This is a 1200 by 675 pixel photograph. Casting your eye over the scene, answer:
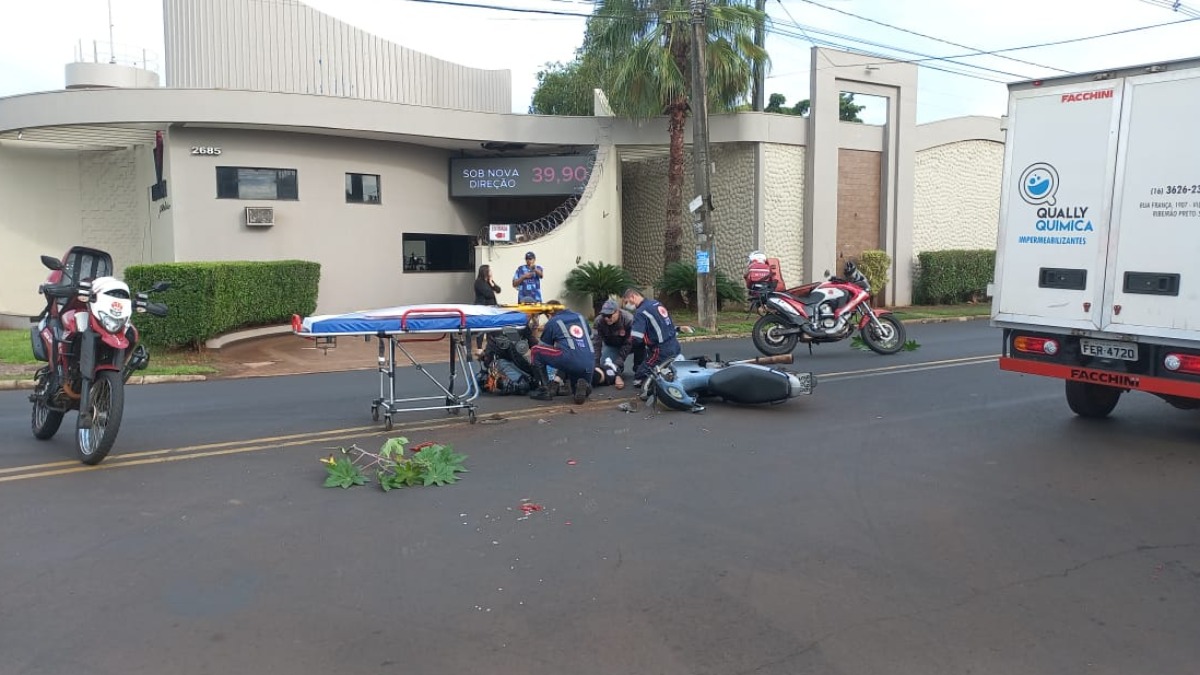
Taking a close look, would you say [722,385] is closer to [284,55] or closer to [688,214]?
[688,214]

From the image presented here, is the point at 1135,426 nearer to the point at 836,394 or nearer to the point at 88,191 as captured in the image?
the point at 836,394

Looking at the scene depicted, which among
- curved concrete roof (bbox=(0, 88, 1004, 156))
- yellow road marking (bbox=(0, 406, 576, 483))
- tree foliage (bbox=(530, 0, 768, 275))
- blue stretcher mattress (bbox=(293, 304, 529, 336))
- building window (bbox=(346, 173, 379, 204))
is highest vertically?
tree foliage (bbox=(530, 0, 768, 275))

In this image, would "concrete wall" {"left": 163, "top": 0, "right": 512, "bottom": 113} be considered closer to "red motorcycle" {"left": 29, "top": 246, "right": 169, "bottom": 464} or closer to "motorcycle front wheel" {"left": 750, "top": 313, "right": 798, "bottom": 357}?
"motorcycle front wheel" {"left": 750, "top": 313, "right": 798, "bottom": 357}

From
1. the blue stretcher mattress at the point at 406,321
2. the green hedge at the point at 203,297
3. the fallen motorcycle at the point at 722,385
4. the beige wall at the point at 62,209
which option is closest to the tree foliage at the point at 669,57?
the green hedge at the point at 203,297

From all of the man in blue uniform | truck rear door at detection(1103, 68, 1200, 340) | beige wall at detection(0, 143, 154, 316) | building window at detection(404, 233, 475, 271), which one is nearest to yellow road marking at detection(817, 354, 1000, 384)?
truck rear door at detection(1103, 68, 1200, 340)

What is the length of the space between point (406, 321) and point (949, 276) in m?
22.9

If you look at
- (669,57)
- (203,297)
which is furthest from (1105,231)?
(669,57)

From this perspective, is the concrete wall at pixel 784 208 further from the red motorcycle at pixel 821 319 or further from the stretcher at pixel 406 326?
the stretcher at pixel 406 326

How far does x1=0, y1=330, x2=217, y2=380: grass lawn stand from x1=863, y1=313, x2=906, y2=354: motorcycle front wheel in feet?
33.1

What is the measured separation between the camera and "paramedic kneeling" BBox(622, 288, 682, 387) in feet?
36.7

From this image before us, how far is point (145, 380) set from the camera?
1300cm

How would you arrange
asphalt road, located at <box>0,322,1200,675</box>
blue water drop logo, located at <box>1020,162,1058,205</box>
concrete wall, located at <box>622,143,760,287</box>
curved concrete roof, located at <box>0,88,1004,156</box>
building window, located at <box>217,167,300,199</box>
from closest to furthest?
1. asphalt road, located at <box>0,322,1200,675</box>
2. blue water drop logo, located at <box>1020,162,1058,205</box>
3. curved concrete roof, located at <box>0,88,1004,156</box>
4. building window, located at <box>217,167,300,199</box>
5. concrete wall, located at <box>622,143,760,287</box>

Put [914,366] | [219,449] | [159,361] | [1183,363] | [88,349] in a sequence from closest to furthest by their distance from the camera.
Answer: [88,349] → [1183,363] → [219,449] → [914,366] → [159,361]

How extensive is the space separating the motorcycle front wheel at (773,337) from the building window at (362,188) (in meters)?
11.0
